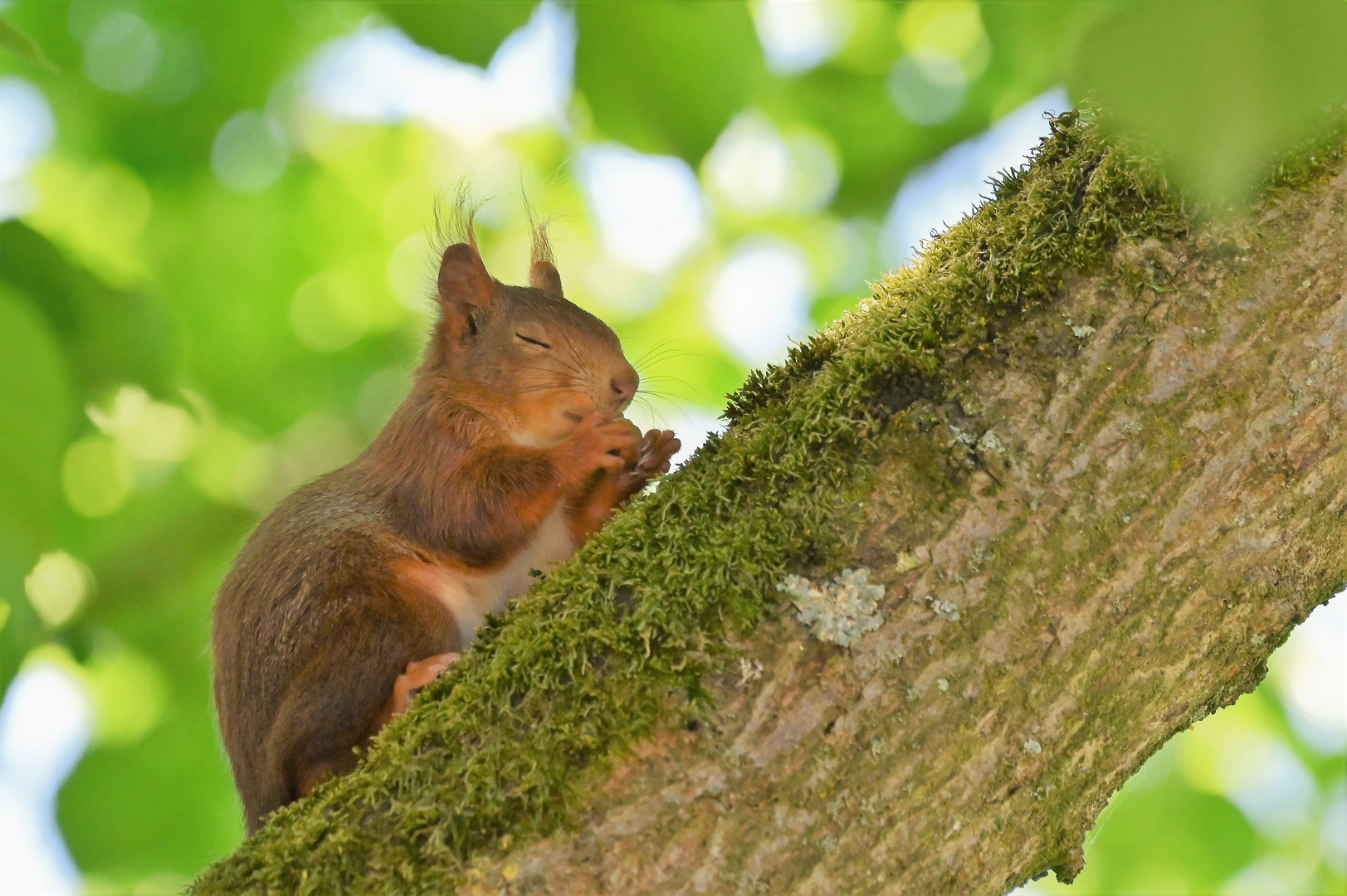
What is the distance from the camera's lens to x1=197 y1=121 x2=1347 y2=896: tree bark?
1.74 m

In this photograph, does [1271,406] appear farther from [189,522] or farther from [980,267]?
[189,522]

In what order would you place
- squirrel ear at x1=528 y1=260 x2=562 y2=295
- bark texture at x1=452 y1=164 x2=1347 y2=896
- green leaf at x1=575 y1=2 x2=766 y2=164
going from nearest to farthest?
bark texture at x1=452 y1=164 x2=1347 y2=896 < green leaf at x1=575 y1=2 x2=766 y2=164 < squirrel ear at x1=528 y1=260 x2=562 y2=295

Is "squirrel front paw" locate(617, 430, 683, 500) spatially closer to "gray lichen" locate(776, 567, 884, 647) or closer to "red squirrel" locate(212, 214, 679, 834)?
"red squirrel" locate(212, 214, 679, 834)

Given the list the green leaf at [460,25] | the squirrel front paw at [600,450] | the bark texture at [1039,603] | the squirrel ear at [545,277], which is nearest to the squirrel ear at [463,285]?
the squirrel ear at [545,277]

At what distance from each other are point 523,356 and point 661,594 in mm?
1874

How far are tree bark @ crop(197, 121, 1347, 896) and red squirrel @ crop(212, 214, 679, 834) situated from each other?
1.83 feet

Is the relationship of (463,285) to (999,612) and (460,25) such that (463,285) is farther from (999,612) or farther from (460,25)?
(999,612)

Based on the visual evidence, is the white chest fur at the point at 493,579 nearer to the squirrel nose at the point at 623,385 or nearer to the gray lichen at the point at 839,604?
the squirrel nose at the point at 623,385

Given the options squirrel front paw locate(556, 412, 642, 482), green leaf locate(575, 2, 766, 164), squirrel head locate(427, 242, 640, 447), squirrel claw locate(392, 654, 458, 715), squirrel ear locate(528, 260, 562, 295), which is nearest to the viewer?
squirrel claw locate(392, 654, 458, 715)

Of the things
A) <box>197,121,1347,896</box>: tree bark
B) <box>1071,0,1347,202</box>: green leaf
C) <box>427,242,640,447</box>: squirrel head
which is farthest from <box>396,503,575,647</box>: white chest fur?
<box>1071,0,1347,202</box>: green leaf

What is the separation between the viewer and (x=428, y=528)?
3129 millimetres

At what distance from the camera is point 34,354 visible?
233 cm

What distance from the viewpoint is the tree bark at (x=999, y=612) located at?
174 centimetres

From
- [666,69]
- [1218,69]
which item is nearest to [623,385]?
[666,69]
